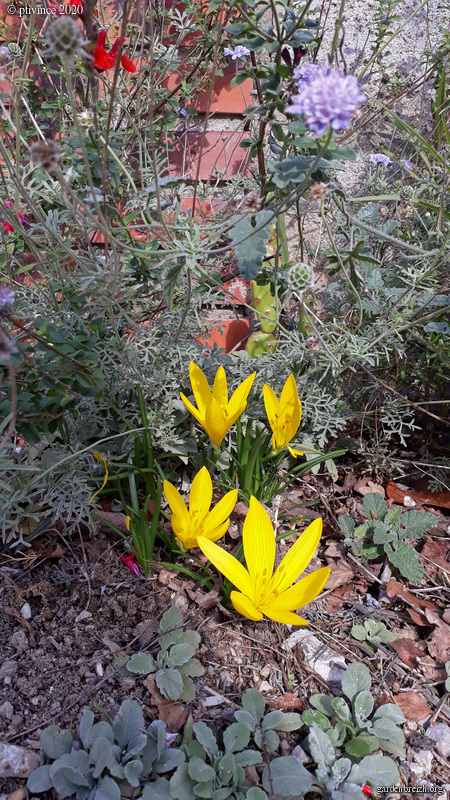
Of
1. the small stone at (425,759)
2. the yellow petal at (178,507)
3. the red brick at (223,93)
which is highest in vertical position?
the red brick at (223,93)

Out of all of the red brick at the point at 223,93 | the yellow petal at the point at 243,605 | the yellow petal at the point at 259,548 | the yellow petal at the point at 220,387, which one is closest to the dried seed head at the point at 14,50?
the red brick at the point at 223,93

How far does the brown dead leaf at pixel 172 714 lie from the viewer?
0.90m

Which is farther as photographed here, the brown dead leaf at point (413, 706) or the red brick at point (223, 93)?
the red brick at point (223, 93)

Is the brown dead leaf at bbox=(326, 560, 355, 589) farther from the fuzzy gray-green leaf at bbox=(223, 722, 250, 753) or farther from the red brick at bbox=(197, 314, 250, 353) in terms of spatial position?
the red brick at bbox=(197, 314, 250, 353)

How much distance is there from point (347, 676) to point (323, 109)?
870 mm

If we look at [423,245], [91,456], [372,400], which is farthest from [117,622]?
[423,245]

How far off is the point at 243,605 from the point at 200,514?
7.8 inches

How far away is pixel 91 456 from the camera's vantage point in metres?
1.19

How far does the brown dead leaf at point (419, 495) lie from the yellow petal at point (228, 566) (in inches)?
26.5

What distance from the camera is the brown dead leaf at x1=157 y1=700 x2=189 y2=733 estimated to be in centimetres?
90

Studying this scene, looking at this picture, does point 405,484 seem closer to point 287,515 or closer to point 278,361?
point 287,515

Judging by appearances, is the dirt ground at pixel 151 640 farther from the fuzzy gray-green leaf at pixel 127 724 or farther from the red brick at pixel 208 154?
the red brick at pixel 208 154

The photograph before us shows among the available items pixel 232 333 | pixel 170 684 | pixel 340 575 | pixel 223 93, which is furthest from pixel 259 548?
pixel 223 93

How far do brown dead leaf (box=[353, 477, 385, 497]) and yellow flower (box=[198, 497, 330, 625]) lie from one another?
52 cm
